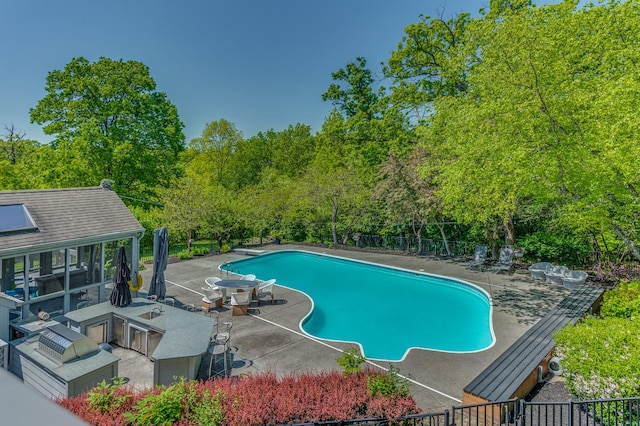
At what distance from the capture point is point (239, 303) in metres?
11.0

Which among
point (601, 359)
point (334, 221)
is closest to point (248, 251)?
point (334, 221)

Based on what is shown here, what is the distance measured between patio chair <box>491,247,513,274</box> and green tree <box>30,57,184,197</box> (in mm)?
20324

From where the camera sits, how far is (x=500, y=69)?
11.5 m

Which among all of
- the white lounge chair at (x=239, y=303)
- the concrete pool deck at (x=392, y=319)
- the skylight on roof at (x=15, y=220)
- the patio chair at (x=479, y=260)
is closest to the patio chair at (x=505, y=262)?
the concrete pool deck at (x=392, y=319)

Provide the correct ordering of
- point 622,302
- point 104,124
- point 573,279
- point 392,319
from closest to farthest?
point 622,302
point 392,319
point 573,279
point 104,124

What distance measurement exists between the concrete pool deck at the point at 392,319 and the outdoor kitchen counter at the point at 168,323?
877 millimetres

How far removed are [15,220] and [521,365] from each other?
1185 cm

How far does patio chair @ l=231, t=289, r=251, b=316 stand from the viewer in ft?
36.0

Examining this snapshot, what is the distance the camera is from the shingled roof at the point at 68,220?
8.51 metres

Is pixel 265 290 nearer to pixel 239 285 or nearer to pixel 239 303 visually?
pixel 239 285

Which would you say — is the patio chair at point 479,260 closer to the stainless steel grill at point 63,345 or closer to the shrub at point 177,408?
the shrub at point 177,408

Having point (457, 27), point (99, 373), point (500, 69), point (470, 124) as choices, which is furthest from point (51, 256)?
point (457, 27)

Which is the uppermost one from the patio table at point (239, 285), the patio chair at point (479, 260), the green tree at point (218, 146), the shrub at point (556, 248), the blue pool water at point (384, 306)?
the green tree at point (218, 146)

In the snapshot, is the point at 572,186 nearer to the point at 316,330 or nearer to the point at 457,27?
the point at 316,330
